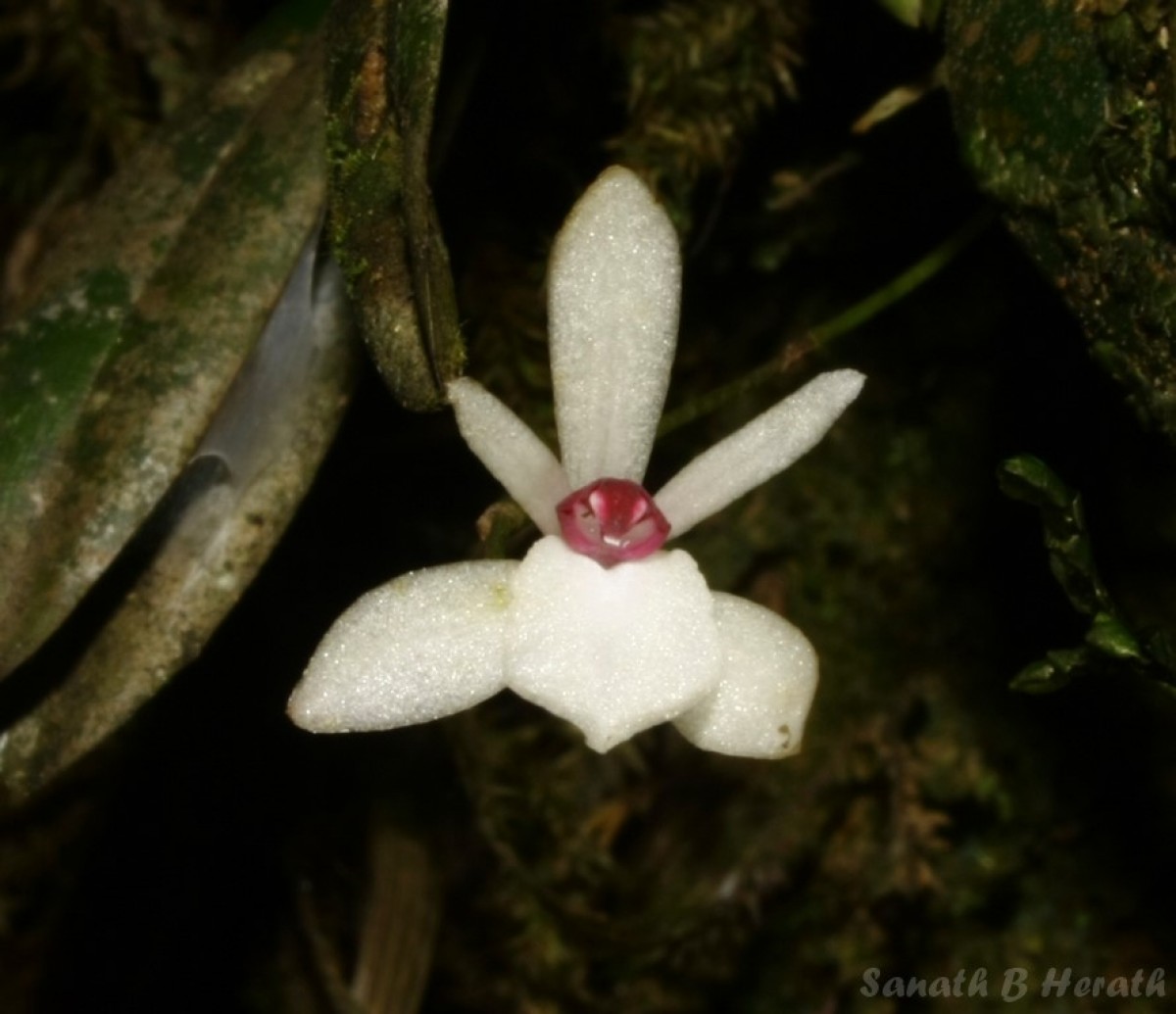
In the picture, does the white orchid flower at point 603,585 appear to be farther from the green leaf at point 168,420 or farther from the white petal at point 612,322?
the green leaf at point 168,420

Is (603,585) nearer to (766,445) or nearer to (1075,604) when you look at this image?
(766,445)

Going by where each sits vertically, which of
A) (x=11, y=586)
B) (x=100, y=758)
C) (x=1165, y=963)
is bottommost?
(x=1165, y=963)

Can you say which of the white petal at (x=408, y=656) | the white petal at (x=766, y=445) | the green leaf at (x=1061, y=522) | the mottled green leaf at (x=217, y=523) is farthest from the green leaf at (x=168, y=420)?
the green leaf at (x=1061, y=522)

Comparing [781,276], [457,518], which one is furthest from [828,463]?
[457,518]

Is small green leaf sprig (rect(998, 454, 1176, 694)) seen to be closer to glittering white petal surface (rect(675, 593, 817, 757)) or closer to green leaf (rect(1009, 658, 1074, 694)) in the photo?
green leaf (rect(1009, 658, 1074, 694))

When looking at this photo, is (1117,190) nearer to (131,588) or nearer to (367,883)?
(131,588)
